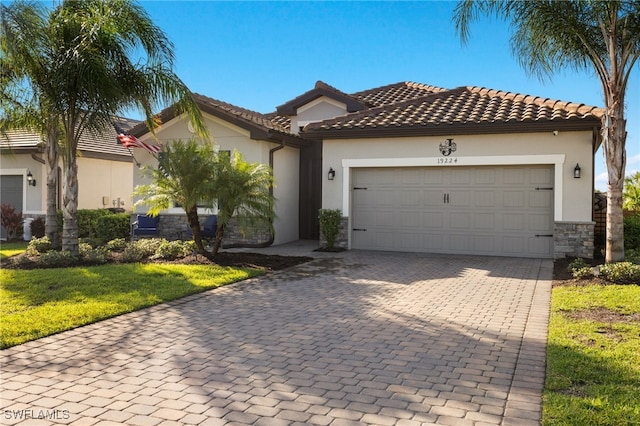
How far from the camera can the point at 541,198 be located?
1289 cm

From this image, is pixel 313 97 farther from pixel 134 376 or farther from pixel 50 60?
pixel 134 376

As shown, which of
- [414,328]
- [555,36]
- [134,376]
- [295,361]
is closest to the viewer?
[134,376]

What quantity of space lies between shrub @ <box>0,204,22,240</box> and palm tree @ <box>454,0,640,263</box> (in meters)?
15.0

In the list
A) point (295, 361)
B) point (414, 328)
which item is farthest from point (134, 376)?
point (414, 328)

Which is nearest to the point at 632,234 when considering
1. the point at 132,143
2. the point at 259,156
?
the point at 259,156

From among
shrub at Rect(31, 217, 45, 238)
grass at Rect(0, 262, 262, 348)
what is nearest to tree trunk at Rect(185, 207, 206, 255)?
grass at Rect(0, 262, 262, 348)

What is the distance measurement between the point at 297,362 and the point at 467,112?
33.4 ft

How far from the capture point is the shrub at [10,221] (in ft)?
57.5

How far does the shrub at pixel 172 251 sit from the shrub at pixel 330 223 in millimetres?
3579

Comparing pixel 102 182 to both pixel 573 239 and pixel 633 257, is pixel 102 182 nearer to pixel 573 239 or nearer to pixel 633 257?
pixel 573 239

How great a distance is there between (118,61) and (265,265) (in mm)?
5243

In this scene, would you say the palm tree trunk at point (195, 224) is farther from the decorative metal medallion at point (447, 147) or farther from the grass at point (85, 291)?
the decorative metal medallion at point (447, 147)

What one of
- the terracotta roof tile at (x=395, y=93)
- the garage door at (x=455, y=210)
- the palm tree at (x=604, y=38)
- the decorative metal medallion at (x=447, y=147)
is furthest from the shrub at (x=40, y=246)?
the terracotta roof tile at (x=395, y=93)

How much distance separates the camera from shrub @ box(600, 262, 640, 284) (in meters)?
9.22
